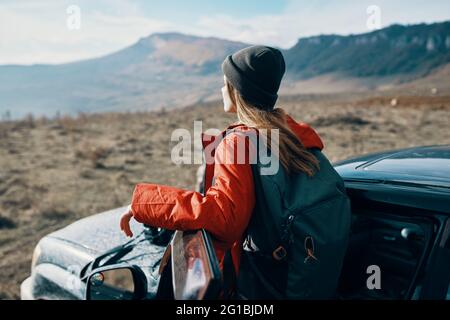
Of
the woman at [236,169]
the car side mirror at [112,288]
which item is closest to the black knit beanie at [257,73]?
the woman at [236,169]

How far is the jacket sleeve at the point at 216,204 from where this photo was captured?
1.76 metres

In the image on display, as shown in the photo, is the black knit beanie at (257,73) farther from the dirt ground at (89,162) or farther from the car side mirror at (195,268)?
the dirt ground at (89,162)

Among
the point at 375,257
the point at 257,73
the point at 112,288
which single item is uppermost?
the point at 257,73

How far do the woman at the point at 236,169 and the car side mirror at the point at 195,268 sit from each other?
0.30 ft

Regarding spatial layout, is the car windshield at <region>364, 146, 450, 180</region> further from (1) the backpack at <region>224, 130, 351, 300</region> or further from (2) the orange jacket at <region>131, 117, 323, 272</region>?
(2) the orange jacket at <region>131, 117, 323, 272</region>

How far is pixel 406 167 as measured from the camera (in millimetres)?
2414

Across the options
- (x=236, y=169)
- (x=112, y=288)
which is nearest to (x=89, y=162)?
(x=112, y=288)

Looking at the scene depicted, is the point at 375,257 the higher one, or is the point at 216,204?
the point at 216,204

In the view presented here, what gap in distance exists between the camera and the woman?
5.85 ft

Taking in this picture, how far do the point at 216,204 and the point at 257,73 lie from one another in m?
0.64

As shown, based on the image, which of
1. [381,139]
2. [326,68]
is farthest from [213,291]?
[326,68]

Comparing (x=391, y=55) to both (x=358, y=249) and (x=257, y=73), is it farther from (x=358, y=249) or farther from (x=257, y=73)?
(x=257, y=73)
